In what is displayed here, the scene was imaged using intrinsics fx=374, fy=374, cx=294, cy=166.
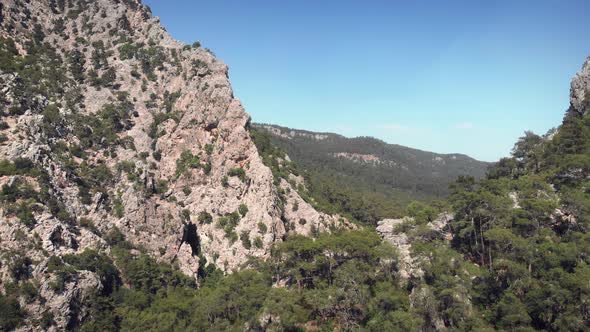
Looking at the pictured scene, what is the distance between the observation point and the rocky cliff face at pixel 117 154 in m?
57.0

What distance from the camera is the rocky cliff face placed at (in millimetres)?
57031

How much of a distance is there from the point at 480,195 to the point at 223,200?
161ft

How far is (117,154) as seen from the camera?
8119 cm

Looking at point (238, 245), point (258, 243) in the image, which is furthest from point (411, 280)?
point (238, 245)

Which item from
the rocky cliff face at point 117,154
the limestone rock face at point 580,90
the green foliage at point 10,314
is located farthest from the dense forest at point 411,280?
the limestone rock face at point 580,90

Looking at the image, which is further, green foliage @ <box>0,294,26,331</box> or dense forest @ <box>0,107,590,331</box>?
green foliage @ <box>0,294,26,331</box>

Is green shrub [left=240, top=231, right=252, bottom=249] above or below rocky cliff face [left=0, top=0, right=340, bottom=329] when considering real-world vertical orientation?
below

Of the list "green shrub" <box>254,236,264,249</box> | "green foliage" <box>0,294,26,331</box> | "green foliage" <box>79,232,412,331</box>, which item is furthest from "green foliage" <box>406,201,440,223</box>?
"green foliage" <box>0,294,26,331</box>

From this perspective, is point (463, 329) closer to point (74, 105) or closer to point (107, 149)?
point (107, 149)

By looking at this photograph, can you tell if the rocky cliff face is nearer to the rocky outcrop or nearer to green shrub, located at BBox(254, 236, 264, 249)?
green shrub, located at BBox(254, 236, 264, 249)

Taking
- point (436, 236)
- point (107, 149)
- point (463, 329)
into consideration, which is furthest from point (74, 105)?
point (463, 329)

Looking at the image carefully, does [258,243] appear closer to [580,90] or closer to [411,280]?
[411,280]

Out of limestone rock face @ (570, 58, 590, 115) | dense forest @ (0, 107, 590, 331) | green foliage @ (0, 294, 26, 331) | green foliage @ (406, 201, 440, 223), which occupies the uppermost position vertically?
limestone rock face @ (570, 58, 590, 115)

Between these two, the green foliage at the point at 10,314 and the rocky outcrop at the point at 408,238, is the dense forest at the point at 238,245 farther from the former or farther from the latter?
the rocky outcrop at the point at 408,238
